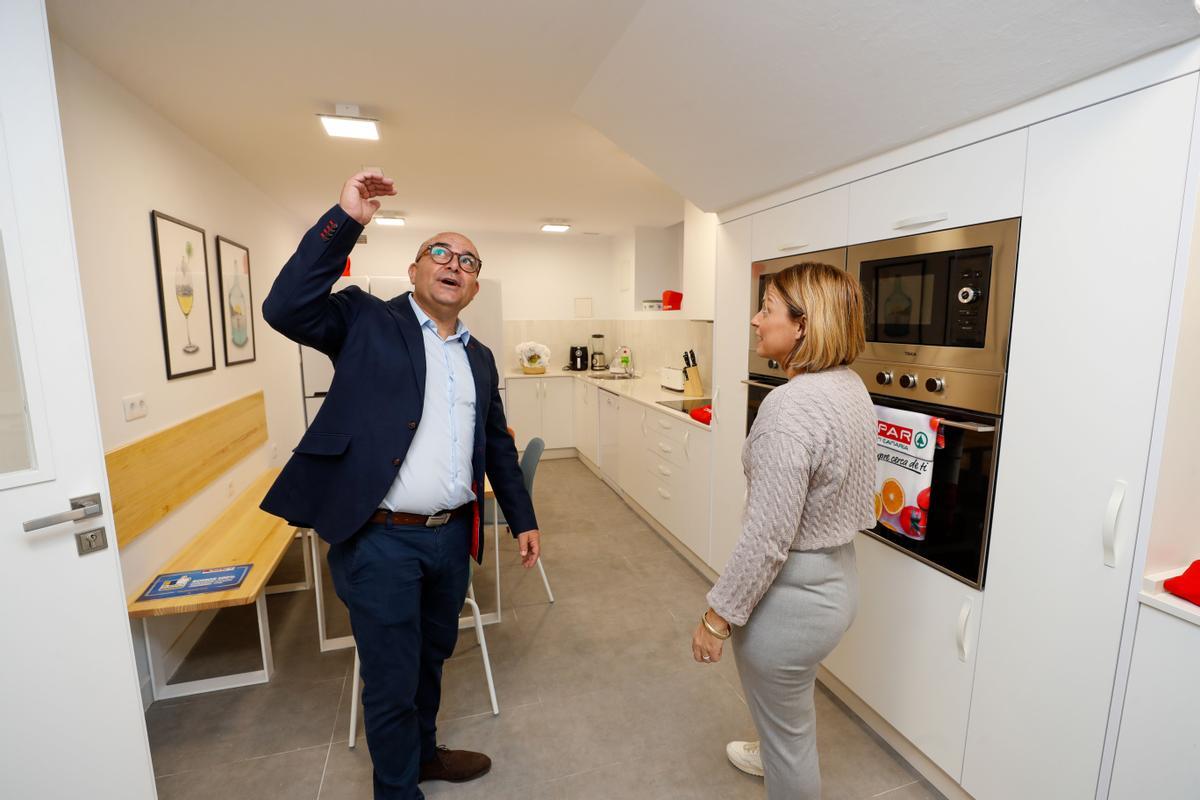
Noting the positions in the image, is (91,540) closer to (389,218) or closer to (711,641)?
(711,641)

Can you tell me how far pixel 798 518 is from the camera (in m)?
1.17

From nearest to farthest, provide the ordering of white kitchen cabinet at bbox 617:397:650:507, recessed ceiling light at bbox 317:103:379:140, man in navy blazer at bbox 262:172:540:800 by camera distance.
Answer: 1. man in navy blazer at bbox 262:172:540:800
2. recessed ceiling light at bbox 317:103:379:140
3. white kitchen cabinet at bbox 617:397:650:507

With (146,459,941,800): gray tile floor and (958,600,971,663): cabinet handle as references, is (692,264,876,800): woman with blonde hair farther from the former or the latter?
(146,459,941,800): gray tile floor

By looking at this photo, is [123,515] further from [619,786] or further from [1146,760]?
[1146,760]

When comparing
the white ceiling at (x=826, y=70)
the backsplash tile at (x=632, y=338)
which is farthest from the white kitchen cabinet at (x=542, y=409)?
the white ceiling at (x=826, y=70)

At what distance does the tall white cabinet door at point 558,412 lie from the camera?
5883 millimetres

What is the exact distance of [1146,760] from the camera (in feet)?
3.88

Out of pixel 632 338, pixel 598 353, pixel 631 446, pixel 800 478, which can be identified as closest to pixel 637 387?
pixel 631 446

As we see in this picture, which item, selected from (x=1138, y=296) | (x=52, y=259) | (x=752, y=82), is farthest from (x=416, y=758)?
(x=752, y=82)

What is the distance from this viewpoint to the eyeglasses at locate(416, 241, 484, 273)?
1511 mm

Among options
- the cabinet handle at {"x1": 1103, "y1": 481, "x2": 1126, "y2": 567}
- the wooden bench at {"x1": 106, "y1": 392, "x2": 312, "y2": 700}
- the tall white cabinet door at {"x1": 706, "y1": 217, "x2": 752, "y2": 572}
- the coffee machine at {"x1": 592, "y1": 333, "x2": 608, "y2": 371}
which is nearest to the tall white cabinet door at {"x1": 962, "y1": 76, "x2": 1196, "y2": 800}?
the cabinet handle at {"x1": 1103, "y1": 481, "x2": 1126, "y2": 567}

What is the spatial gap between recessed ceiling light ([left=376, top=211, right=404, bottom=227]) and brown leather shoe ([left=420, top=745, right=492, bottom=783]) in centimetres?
426

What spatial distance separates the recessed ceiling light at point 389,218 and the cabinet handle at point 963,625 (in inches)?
191

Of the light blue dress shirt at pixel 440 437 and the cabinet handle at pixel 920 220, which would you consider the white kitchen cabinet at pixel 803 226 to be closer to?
the cabinet handle at pixel 920 220
